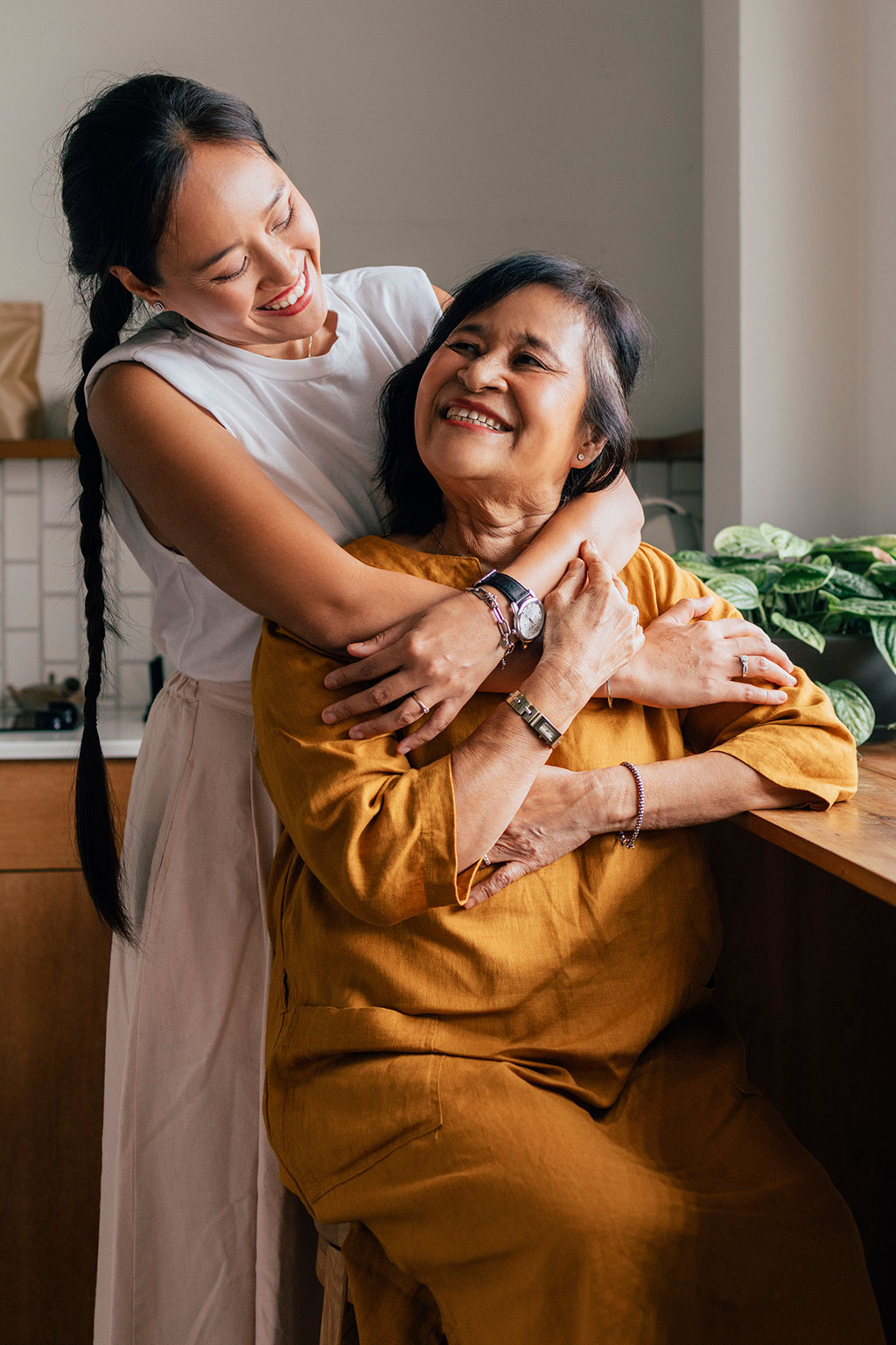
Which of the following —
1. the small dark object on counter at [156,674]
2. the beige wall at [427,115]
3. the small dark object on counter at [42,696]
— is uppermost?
the beige wall at [427,115]

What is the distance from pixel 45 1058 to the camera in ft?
6.59

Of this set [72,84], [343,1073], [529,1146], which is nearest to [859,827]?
[529,1146]

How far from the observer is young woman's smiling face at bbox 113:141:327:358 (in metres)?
1.11

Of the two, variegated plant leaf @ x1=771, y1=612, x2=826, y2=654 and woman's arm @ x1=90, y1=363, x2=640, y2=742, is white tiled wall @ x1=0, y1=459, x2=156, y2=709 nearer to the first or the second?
woman's arm @ x1=90, y1=363, x2=640, y2=742

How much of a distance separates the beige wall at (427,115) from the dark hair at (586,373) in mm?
1387

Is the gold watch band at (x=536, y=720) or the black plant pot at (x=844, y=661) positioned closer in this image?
the gold watch band at (x=536, y=720)

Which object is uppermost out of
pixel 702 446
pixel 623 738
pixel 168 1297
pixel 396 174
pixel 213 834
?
pixel 396 174

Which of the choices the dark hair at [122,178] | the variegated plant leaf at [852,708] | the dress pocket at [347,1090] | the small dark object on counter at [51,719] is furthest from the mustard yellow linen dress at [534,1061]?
the small dark object on counter at [51,719]

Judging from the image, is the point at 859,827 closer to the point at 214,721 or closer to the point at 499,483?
the point at 499,483

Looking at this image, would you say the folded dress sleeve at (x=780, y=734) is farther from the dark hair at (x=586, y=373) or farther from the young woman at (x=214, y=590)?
the dark hair at (x=586, y=373)

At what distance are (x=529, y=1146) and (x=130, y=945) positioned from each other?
65cm

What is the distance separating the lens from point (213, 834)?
138 cm

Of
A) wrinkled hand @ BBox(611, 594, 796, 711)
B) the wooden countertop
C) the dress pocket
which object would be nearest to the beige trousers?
the dress pocket

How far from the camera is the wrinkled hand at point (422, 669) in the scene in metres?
1.06
